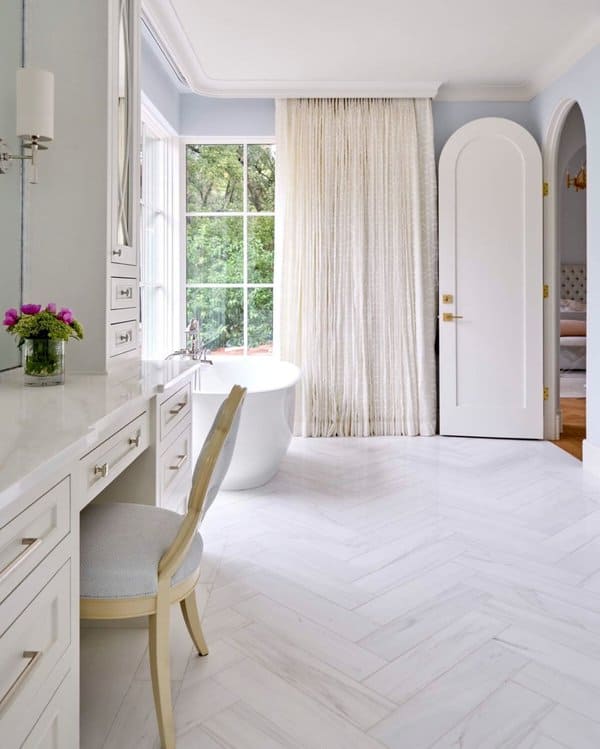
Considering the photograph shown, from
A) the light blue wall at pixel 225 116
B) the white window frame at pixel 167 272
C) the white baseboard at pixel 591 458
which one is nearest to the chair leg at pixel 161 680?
the white baseboard at pixel 591 458

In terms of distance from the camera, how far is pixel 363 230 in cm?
483

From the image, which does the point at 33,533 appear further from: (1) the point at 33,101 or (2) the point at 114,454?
(1) the point at 33,101

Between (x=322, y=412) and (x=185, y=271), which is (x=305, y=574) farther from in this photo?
(x=185, y=271)

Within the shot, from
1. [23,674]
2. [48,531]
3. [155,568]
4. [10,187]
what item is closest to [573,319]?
[10,187]

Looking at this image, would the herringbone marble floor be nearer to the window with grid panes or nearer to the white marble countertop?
the white marble countertop

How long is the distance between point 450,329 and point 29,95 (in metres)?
3.50

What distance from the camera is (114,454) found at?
152cm

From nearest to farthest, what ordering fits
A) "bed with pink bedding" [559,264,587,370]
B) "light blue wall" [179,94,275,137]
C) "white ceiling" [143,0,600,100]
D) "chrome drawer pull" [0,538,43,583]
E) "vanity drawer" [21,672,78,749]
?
1. "chrome drawer pull" [0,538,43,583]
2. "vanity drawer" [21,672,78,749]
3. "white ceiling" [143,0,600,100]
4. "light blue wall" [179,94,275,137]
5. "bed with pink bedding" [559,264,587,370]

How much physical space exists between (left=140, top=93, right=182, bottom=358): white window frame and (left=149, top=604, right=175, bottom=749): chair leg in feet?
10.8

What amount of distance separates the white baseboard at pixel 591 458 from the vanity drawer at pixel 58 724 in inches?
132

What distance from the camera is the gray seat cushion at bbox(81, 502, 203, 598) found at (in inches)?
55.9

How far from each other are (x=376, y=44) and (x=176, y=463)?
3.09 m

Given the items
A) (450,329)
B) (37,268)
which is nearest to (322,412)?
(450,329)

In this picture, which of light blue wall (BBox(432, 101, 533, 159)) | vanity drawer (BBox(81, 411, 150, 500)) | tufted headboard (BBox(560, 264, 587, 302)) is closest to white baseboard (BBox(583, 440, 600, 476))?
light blue wall (BBox(432, 101, 533, 159))
